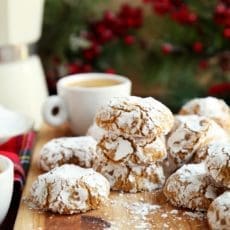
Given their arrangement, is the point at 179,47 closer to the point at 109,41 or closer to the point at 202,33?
the point at 202,33

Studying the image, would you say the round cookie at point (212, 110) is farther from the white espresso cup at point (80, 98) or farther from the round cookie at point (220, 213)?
the round cookie at point (220, 213)

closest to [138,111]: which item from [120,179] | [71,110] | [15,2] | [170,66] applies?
[120,179]

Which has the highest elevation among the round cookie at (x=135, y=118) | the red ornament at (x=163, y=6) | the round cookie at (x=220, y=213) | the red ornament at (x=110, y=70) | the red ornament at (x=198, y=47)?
the red ornament at (x=163, y=6)

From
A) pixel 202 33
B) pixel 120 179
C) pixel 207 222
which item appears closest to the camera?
pixel 207 222

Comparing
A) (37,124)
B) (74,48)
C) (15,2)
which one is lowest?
(37,124)

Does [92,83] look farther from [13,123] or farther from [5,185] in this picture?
[5,185]

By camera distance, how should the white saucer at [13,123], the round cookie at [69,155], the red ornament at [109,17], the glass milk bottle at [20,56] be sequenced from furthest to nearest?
the red ornament at [109,17], the glass milk bottle at [20,56], the white saucer at [13,123], the round cookie at [69,155]

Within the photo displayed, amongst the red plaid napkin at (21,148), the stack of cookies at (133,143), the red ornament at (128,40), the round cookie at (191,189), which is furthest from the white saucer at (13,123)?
Result: the red ornament at (128,40)
